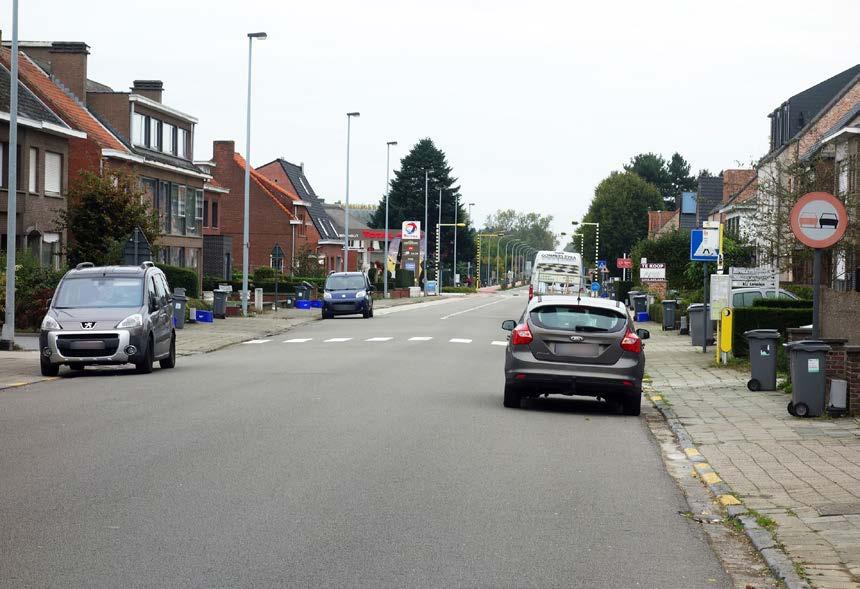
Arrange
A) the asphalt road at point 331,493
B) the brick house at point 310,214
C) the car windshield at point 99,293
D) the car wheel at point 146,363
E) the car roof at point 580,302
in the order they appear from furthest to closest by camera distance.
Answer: the brick house at point 310,214, the car windshield at point 99,293, the car wheel at point 146,363, the car roof at point 580,302, the asphalt road at point 331,493

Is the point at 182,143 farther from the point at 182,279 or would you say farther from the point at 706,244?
the point at 706,244

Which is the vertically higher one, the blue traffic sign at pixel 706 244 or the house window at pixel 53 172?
the house window at pixel 53 172

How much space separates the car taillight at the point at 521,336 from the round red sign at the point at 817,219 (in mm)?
3433

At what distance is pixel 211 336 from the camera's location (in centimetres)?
3347

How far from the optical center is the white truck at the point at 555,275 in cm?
6217

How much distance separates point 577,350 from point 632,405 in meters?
1.03

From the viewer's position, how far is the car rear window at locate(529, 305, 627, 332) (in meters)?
15.5

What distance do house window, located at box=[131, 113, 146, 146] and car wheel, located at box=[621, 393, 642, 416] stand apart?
4399 cm

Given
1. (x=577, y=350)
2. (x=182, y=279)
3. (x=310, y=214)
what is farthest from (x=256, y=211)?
(x=577, y=350)

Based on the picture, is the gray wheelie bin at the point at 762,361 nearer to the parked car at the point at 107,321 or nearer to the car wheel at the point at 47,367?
the parked car at the point at 107,321

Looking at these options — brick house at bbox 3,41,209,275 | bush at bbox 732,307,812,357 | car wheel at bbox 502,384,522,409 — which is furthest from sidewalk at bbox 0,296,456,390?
bush at bbox 732,307,812,357

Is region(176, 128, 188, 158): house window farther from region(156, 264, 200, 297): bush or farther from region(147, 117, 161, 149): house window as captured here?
region(156, 264, 200, 297): bush

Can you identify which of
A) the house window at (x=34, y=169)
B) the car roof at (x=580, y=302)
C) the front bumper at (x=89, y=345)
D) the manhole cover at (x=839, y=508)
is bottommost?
the manhole cover at (x=839, y=508)

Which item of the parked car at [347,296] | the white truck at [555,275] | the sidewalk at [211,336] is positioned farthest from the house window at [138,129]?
the white truck at [555,275]
